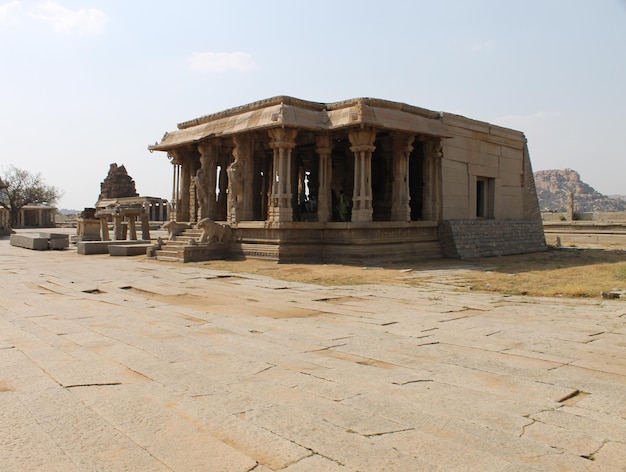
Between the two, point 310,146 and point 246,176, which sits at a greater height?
point 310,146

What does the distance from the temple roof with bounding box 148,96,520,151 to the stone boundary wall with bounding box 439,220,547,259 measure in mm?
3372

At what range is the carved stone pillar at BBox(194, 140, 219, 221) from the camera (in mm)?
19672

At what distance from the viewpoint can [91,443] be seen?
286cm

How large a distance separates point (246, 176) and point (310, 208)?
3552 mm

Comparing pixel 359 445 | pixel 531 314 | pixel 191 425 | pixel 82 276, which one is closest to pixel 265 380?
pixel 191 425

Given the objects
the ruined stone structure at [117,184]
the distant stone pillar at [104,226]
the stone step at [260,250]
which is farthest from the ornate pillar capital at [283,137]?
the ruined stone structure at [117,184]

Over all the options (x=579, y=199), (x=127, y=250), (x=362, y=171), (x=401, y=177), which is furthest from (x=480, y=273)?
(x=579, y=199)

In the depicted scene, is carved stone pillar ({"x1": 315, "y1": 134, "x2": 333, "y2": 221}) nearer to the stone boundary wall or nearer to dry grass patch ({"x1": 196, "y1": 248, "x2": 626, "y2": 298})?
dry grass patch ({"x1": 196, "y1": 248, "x2": 626, "y2": 298})

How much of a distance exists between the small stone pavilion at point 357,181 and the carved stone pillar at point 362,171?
0.10 feet

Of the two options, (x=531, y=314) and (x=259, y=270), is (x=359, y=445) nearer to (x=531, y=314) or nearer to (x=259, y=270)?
(x=531, y=314)

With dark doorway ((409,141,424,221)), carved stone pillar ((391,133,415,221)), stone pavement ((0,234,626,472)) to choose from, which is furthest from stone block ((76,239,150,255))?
stone pavement ((0,234,626,472))

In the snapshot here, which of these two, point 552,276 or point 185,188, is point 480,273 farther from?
point 185,188

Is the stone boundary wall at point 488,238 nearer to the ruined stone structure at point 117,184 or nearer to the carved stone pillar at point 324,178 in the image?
the carved stone pillar at point 324,178

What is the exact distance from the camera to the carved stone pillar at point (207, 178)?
1967cm
